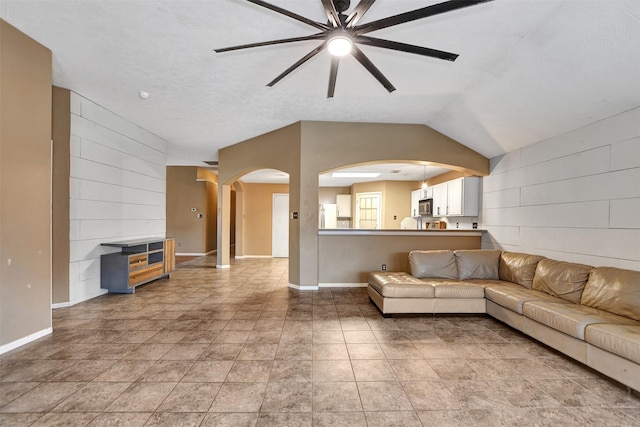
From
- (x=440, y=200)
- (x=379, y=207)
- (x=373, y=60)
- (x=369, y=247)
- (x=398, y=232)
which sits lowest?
(x=369, y=247)

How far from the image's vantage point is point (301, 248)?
5023mm

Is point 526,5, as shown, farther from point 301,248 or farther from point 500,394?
point 301,248

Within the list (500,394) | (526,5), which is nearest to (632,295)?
(500,394)

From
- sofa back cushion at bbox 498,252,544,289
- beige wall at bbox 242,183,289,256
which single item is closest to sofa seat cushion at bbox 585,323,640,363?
sofa back cushion at bbox 498,252,544,289

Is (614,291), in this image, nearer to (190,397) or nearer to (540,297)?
(540,297)

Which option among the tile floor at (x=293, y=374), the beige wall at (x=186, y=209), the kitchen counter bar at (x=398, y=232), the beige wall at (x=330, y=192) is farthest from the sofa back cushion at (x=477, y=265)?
the beige wall at (x=186, y=209)

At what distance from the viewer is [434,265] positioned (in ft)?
13.9

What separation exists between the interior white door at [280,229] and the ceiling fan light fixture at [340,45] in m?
7.07

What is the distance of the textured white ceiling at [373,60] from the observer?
2.41m

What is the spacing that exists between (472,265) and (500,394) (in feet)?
8.12

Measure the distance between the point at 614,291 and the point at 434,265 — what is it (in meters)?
1.90

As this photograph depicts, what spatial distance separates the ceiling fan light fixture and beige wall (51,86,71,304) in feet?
13.0

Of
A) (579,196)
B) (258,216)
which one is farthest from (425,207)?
(258,216)

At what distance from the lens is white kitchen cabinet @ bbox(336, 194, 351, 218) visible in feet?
34.2
